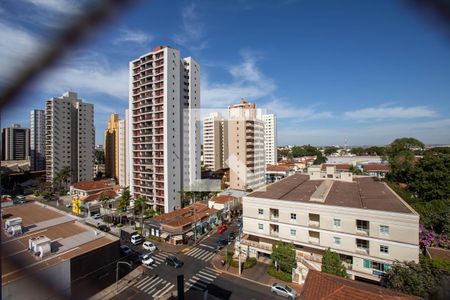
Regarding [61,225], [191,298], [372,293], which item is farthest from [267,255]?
[61,225]

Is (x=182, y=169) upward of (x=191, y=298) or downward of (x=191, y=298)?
upward

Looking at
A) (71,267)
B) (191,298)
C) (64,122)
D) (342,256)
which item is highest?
(64,122)

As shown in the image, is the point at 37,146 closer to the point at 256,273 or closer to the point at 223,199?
the point at 223,199

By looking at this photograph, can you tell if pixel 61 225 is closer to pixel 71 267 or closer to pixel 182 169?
pixel 71 267

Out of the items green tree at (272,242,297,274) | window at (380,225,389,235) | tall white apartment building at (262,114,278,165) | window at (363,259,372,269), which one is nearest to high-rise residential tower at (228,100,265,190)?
tall white apartment building at (262,114,278,165)

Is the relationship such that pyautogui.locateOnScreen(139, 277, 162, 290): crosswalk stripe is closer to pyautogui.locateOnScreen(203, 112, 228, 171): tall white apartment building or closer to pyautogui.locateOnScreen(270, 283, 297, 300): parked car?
pyautogui.locateOnScreen(270, 283, 297, 300): parked car
